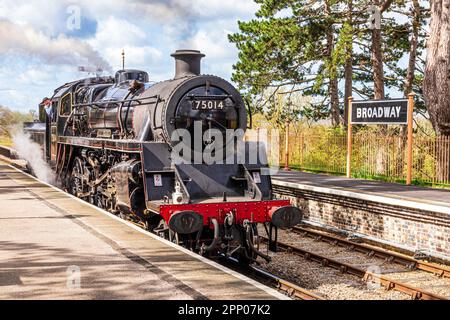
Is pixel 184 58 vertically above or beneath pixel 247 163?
above

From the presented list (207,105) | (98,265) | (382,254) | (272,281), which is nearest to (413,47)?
(382,254)

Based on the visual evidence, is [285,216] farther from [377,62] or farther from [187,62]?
[377,62]

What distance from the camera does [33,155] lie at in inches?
736

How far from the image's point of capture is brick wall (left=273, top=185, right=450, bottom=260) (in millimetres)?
9742

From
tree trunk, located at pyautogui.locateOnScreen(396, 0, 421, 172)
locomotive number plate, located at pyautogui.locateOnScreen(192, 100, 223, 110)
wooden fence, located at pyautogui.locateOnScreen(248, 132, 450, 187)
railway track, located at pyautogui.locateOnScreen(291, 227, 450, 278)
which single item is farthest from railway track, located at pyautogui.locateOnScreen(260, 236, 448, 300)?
tree trunk, located at pyautogui.locateOnScreen(396, 0, 421, 172)

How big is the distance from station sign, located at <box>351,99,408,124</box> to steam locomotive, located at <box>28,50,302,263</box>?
5771 millimetres

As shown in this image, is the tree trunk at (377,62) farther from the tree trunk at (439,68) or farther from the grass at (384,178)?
the tree trunk at (439,68)

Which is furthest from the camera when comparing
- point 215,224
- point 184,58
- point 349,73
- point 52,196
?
point 349,73

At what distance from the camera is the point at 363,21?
800 inches

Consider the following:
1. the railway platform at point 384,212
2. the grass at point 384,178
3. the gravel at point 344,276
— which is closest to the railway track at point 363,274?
the gravel at point 344,276

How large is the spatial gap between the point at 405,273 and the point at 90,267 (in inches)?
204

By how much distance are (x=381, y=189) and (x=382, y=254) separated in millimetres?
3725
